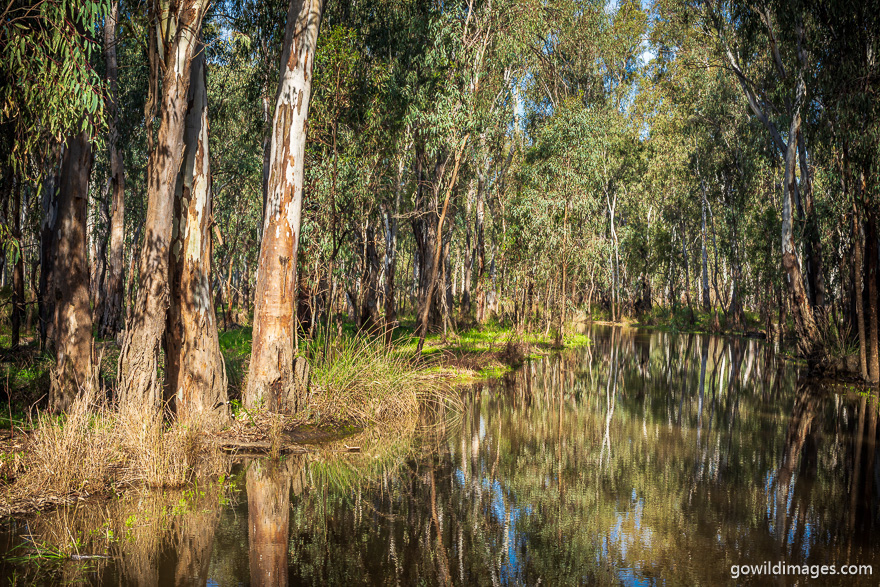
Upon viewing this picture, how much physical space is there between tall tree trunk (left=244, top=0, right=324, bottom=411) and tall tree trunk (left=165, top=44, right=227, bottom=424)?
2.47ft

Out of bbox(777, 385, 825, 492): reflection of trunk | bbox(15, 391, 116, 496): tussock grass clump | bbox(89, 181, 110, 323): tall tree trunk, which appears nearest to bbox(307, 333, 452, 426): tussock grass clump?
bbox(15, 391, 116, 496): tussock grass clump

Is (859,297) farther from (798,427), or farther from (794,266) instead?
(798,427)

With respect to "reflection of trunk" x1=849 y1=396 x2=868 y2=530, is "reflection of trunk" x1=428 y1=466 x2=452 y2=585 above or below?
above

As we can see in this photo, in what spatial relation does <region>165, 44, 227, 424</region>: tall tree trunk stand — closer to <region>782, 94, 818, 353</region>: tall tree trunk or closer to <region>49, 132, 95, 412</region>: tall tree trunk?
<region>49, 132, 95, 412</region>: tall tree trunk

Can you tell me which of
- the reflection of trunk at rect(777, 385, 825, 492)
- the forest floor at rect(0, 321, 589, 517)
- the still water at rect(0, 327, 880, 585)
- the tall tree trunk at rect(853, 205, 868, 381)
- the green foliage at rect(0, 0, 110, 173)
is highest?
the green foliage at rect(0, 0, 110, 173)

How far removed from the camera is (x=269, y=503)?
6277 millimetres

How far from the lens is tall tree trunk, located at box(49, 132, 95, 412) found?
8922 millimetres

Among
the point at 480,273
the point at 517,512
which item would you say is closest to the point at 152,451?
the point at 517,512

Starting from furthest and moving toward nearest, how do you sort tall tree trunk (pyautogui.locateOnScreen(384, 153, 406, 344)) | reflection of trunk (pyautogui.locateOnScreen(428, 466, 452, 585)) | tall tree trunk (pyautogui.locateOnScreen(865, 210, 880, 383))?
tall tree trunk (pyautogui.locateOnScreen(384, 153, 406, 344)), tall tree trunk (pyautogui.locateOnScreen(865, 210, 880, 383)), reflection of trunk (pyautogui.locateOnScreen(428, 466, 452, 585))

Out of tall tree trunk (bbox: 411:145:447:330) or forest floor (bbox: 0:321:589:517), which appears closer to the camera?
forest floor (bbox: 0:321:589:517)

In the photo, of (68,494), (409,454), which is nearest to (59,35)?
(68,494)

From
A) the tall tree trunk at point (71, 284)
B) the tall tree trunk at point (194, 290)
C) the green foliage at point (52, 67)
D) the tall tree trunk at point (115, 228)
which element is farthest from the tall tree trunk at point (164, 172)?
the tall tree trunk at point (115, 228)

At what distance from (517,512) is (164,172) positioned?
5.63m

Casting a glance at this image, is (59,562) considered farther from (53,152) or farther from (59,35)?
(53,152)
